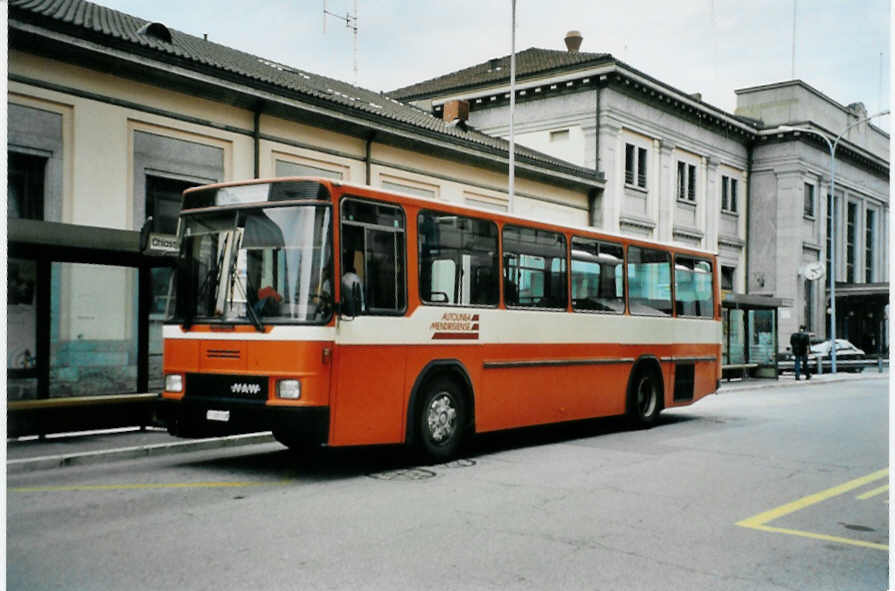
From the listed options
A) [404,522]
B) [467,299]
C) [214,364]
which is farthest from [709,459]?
[214,364]

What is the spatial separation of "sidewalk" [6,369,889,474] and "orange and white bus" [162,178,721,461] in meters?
1.25

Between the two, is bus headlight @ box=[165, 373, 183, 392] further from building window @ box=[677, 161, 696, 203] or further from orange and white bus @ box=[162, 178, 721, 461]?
building window @ box=[677, 161, 696, 203]

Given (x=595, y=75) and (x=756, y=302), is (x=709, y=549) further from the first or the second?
(x=595, y=75)

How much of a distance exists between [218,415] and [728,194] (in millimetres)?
38683

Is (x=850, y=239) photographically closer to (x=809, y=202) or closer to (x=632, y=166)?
(x=809, y=202)

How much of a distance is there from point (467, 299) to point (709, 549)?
505cm

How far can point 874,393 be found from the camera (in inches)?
977

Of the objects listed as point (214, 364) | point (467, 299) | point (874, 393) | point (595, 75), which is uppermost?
point (595, 75)

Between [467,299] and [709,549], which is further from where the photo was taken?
[467,299]

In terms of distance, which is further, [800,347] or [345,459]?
[800,347]

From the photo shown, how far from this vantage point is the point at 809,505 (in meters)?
8.22

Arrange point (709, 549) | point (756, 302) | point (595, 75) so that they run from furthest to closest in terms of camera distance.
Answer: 1. point (595, 75)
2. point (756, 302)
3. point (709, 549)

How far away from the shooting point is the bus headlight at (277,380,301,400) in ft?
29.2

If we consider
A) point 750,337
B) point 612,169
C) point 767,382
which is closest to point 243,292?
point 767,382
